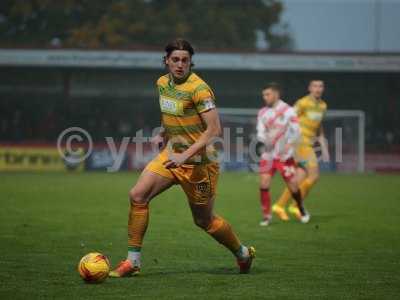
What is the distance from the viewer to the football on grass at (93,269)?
8469mm

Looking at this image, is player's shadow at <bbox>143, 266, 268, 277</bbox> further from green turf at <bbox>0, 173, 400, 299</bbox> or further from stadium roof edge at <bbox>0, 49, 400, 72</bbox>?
stadium roof edge at <bbox>0, 49, 400, 72</bbox>

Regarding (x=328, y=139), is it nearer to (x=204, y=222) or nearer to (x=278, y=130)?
(x=278, y=130)

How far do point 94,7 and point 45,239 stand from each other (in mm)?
29912

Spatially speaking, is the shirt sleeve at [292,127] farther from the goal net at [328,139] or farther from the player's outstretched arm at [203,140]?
the goal net at [328,139]

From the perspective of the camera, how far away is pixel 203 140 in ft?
28.9

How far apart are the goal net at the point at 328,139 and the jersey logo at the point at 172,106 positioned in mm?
24927

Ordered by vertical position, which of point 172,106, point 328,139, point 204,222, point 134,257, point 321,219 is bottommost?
point 328,139

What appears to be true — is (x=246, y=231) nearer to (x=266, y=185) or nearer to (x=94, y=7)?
(x=266, y=185)

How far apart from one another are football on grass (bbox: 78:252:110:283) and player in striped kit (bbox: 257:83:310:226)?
21.0ft

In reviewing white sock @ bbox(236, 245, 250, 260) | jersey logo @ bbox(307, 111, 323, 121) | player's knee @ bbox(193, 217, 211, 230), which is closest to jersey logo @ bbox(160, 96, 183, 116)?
player's knee @ bbox(193, 217, 211, 230)

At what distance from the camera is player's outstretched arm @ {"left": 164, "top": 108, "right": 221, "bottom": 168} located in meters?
8.73

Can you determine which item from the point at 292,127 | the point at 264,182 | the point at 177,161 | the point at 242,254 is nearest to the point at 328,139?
the point at 292,127

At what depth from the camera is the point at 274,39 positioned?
44.3 m

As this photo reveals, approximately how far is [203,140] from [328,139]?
27.6 meters
